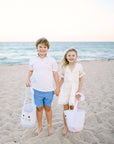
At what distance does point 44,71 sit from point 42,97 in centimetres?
45

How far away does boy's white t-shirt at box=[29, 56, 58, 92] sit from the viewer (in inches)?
90.2

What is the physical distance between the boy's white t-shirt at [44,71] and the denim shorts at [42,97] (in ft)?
0.24

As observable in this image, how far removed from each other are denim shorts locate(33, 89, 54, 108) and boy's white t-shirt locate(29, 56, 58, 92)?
2.9 inches

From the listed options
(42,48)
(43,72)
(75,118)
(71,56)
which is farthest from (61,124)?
(42,48)

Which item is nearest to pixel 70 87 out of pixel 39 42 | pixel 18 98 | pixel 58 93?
pixel 58 93

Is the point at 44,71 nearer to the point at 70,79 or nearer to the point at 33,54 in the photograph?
the point at 70,79

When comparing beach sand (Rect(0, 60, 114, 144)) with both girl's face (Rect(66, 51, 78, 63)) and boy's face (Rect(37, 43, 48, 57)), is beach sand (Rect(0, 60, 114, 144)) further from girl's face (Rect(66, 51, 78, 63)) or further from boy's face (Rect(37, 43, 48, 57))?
boy's face (Rect(37, 43, 48, 57))

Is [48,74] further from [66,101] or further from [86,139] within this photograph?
[86,139]

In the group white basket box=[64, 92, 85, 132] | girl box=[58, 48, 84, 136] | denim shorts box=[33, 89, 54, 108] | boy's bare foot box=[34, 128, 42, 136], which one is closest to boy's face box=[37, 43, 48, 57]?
girl box=[58, 48, 84, 136]

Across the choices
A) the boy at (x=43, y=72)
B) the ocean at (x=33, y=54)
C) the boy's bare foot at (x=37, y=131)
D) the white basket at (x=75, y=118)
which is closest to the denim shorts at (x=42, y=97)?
the boy at (x=43, y=72)

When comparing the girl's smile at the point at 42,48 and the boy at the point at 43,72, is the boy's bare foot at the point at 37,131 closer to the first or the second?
the boy at the point at 43,72

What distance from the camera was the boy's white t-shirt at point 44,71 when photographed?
2291 mm

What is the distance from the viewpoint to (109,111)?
332cm

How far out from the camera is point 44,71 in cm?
229
